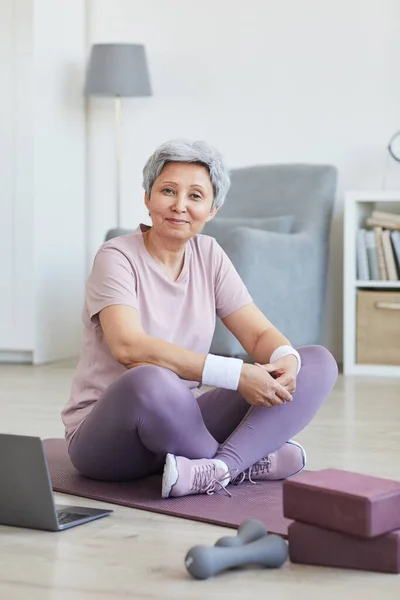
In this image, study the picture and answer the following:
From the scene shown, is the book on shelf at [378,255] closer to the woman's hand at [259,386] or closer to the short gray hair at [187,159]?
the short gray hair at [187,159]

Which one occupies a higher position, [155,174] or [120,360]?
[155,174]

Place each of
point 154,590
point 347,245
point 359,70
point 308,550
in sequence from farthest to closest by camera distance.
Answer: point 359,70
point 347,245
point 308,550
point 154,590

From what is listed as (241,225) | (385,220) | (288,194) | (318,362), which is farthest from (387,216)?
(318,362)

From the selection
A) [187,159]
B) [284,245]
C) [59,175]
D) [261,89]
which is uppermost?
[261,89]

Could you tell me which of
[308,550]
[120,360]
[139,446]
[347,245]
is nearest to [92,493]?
[139,446]

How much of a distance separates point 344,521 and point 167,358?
676 millimetres

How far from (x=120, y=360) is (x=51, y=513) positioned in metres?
0.41

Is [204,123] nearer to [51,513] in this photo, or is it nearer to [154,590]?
[51,513]

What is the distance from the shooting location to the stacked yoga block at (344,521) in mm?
1648

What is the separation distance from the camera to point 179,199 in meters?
2.31

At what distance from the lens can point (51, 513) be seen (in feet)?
6.42

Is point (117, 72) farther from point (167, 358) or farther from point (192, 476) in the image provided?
point (192, 476)

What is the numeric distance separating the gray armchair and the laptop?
235 centimetres

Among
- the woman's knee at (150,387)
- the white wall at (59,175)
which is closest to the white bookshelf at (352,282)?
the white wall at (59,175)
